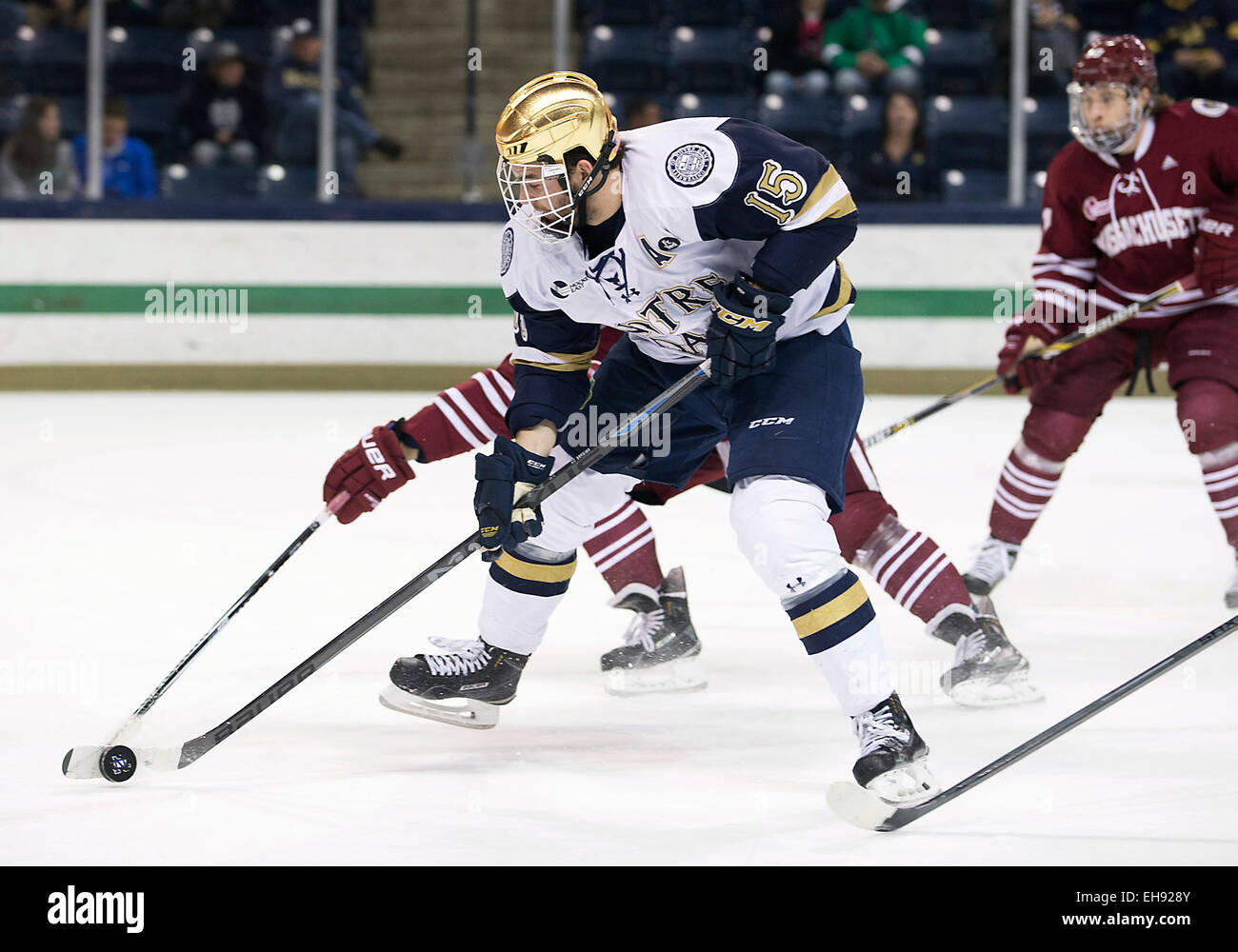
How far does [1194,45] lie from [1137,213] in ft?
13.4

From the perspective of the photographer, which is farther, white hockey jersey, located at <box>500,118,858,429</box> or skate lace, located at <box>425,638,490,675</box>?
skate lace, located at <box>425,638,490,675</box>

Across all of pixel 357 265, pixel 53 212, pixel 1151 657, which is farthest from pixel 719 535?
pixel 53 212

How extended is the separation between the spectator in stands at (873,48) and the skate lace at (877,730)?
5.27 metres

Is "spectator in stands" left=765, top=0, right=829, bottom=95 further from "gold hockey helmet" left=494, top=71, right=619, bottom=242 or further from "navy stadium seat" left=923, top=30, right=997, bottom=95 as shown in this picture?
"gold hockey helmet" left=494, top=71, right=619, bottom=242

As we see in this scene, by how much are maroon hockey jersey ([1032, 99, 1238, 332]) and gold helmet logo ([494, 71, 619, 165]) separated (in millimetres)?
1553

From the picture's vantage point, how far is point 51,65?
6.88 meters

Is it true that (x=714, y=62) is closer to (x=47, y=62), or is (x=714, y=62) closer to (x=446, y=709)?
(x=47, y=62)

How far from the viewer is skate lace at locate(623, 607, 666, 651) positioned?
2.94m

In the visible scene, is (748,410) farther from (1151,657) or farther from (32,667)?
(32,667)

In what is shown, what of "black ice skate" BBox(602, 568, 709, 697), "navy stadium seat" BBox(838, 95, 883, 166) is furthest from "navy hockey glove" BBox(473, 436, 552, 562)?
"navy stadium seat" BBox(838, 95, 883, 166)

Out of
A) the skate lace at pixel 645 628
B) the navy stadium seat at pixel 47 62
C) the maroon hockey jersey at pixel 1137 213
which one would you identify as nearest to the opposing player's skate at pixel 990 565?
the maroon hockey jersey at pixel 1137 213

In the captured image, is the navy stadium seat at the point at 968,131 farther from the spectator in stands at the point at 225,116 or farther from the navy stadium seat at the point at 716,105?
the spectator in stands at the point at 225,116

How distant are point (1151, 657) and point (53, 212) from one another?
5032mm

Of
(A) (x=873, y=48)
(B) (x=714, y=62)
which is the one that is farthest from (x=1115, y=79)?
(B) (x=714, y=62)
